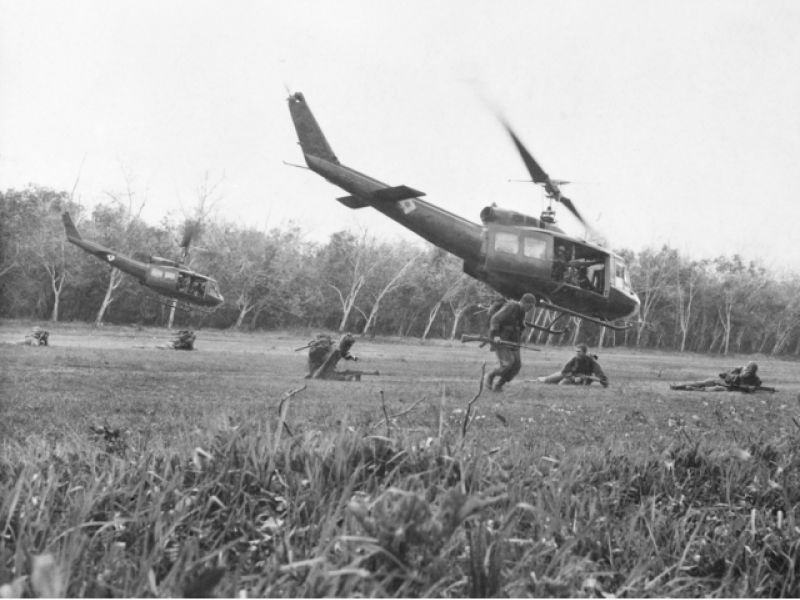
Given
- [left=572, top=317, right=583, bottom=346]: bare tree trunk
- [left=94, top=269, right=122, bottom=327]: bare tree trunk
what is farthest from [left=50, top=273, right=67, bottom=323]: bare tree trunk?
[left=572, top=317, right=583, bottom=346]: bare tree trunk

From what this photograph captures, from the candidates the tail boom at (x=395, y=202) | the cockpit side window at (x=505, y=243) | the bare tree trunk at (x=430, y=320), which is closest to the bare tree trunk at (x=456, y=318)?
the bare tree trunk at (x=430, y=320)

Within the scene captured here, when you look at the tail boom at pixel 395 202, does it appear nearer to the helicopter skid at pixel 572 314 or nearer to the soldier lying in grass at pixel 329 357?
the helicopter skid at pixel 572 314

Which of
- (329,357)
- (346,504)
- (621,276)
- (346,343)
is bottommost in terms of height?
(346,504)

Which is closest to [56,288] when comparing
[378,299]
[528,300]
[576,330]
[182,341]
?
[182,341]

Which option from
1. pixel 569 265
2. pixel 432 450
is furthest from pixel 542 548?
pixel 569 265

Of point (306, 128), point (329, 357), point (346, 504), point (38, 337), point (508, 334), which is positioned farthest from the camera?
point (508, 334)

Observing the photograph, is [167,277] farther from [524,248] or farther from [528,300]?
[524,248]
